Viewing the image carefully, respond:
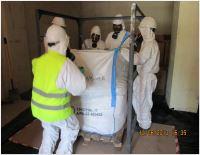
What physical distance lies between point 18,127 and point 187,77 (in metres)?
2.44

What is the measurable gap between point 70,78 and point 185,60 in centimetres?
190

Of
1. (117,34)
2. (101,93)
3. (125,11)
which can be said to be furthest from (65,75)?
(125,11)

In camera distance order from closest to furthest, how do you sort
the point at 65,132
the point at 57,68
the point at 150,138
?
the point at 57,68, the point at 65,132, the point at 150,138

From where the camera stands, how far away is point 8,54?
319 cm

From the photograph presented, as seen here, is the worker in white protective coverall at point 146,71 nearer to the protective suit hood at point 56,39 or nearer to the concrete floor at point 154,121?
the concrete floor at point 154,121

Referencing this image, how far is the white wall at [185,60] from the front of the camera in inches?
101

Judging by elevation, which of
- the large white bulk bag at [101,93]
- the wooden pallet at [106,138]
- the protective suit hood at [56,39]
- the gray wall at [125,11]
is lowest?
the wooden pallet at [106,138]

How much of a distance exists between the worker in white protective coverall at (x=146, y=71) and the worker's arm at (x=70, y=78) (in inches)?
22.3

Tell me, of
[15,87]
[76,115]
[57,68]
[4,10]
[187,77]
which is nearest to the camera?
[57,68]

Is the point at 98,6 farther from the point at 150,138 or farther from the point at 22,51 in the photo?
the point at 150,138

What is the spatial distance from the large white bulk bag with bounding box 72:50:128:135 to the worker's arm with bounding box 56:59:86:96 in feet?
1.02

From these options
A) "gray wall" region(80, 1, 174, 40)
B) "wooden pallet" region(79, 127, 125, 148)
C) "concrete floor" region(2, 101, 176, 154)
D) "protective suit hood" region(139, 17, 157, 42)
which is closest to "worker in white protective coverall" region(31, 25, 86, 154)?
"wooden pallet" region(79, 127, 125, 148)

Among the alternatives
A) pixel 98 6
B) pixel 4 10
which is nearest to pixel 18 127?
pixel 4 10
